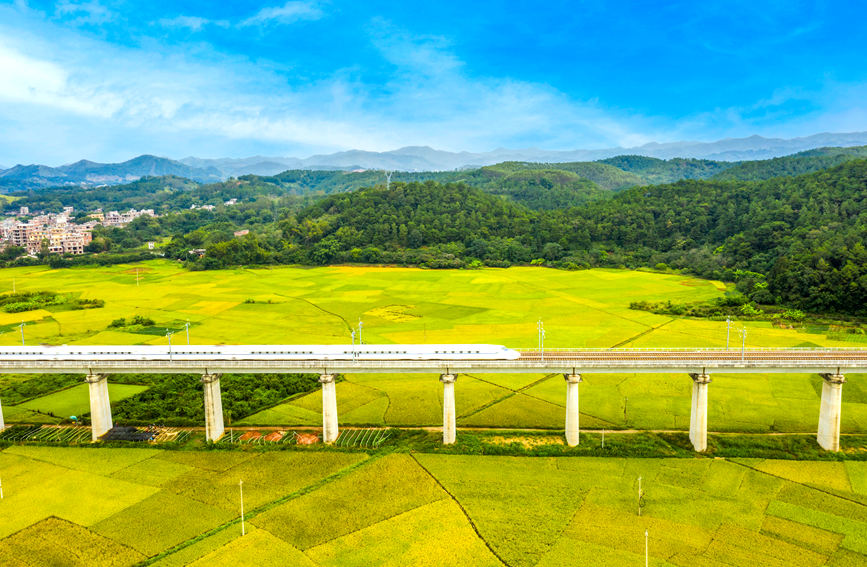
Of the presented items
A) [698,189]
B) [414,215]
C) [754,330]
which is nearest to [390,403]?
[754,330]

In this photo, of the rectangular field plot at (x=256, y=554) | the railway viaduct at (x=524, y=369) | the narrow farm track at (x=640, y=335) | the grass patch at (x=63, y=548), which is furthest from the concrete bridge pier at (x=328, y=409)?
the narrow farm track at (x=640, y=335)

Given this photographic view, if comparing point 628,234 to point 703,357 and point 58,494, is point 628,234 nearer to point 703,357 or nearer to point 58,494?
point 703,357

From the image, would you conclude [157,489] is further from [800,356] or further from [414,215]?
[414,215]

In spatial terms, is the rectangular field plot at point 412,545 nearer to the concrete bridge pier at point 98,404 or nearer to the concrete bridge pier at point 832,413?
the concrete bridge pier at point 98,404

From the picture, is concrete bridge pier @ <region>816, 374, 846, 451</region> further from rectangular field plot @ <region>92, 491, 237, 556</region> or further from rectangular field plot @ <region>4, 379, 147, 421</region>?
rectangular field plot @ <region>4, 379, 147, 421</region>

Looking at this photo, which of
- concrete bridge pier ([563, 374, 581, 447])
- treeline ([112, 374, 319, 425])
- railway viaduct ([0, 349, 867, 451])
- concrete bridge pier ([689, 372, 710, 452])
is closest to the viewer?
concrete bridge pier ([689, 372, 710, 452])

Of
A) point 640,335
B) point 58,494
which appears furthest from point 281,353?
point 640,335

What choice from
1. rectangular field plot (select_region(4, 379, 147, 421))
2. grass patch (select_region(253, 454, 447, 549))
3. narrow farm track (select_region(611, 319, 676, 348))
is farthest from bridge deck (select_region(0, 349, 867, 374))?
narrow farm track (select_region(611, 319, 676, 348))
